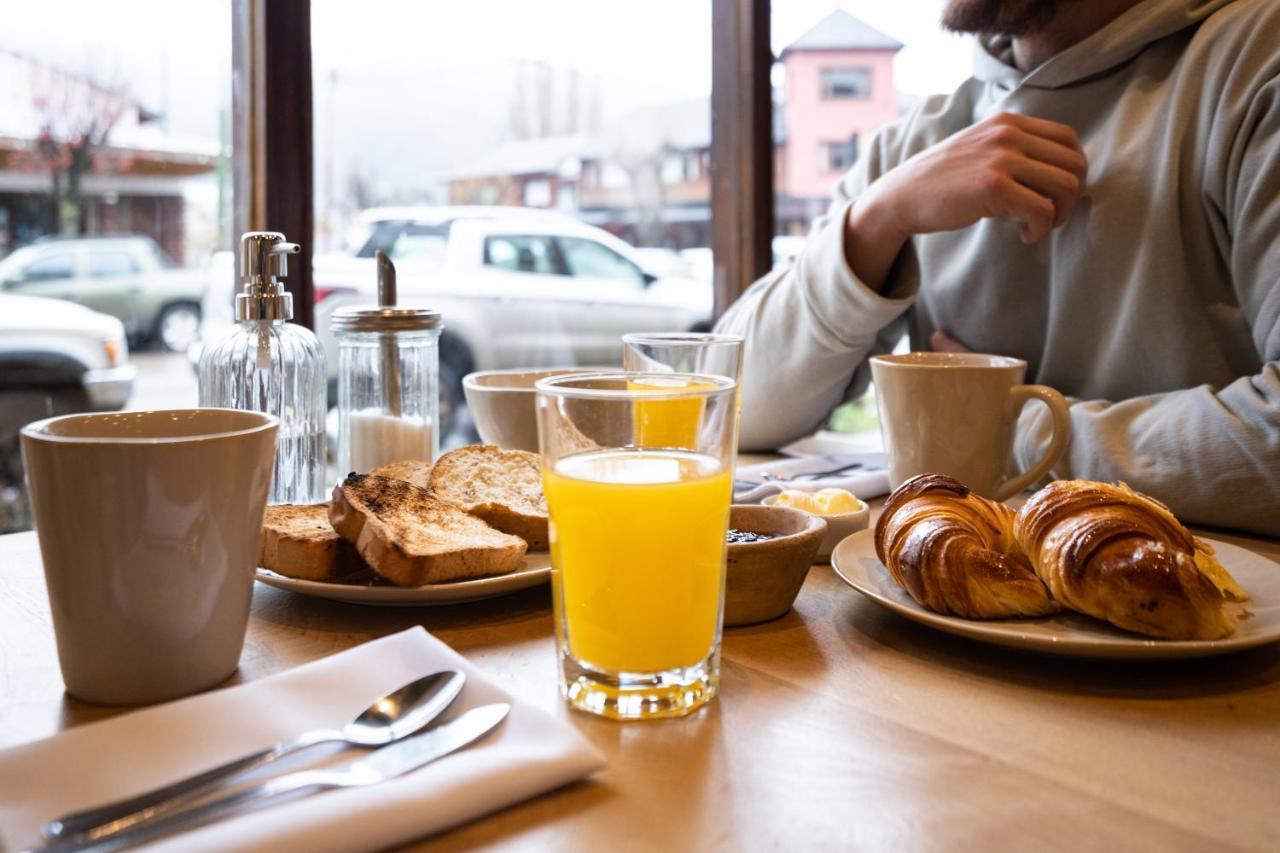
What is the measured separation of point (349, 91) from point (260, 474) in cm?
139

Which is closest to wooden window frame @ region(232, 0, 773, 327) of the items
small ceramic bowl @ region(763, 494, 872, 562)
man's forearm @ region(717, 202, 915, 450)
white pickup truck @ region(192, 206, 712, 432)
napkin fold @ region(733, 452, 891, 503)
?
white pickup truck @ region(192, 206, 712, 432)

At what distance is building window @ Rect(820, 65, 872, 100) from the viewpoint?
256 cm

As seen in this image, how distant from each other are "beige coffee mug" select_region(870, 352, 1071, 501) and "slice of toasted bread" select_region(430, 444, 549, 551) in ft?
1.19

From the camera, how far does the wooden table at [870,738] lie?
1.63 ft

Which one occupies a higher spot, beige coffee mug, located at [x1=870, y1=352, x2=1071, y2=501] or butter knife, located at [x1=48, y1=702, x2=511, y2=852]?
beige coffee mug, located at [x1=870, y1=352, x2=1071, y2=501]

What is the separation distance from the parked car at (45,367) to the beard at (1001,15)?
4.53 ft

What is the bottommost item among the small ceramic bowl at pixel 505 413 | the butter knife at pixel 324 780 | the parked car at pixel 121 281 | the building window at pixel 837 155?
the butter knife at pixel 324 780

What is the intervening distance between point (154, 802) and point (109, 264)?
1450 mm

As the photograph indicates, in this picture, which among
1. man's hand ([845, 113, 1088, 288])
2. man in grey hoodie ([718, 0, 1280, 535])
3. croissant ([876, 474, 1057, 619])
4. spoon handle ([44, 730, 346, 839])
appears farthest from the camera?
man's hand ([845, 113, 1088, 288])

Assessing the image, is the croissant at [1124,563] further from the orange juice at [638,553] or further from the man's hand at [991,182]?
the man's hand at [991,182]

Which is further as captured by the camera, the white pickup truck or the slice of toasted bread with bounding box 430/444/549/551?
the white pickup truck

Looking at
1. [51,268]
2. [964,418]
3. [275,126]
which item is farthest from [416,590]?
[51,268]

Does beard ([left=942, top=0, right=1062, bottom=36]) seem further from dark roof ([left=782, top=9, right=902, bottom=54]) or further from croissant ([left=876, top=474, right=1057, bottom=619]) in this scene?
croissant ([left=876, top=474, right=1057, bottom=619])

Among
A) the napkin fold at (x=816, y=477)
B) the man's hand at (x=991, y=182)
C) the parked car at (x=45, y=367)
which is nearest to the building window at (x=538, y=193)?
the parked car at (x=45, y=367)
